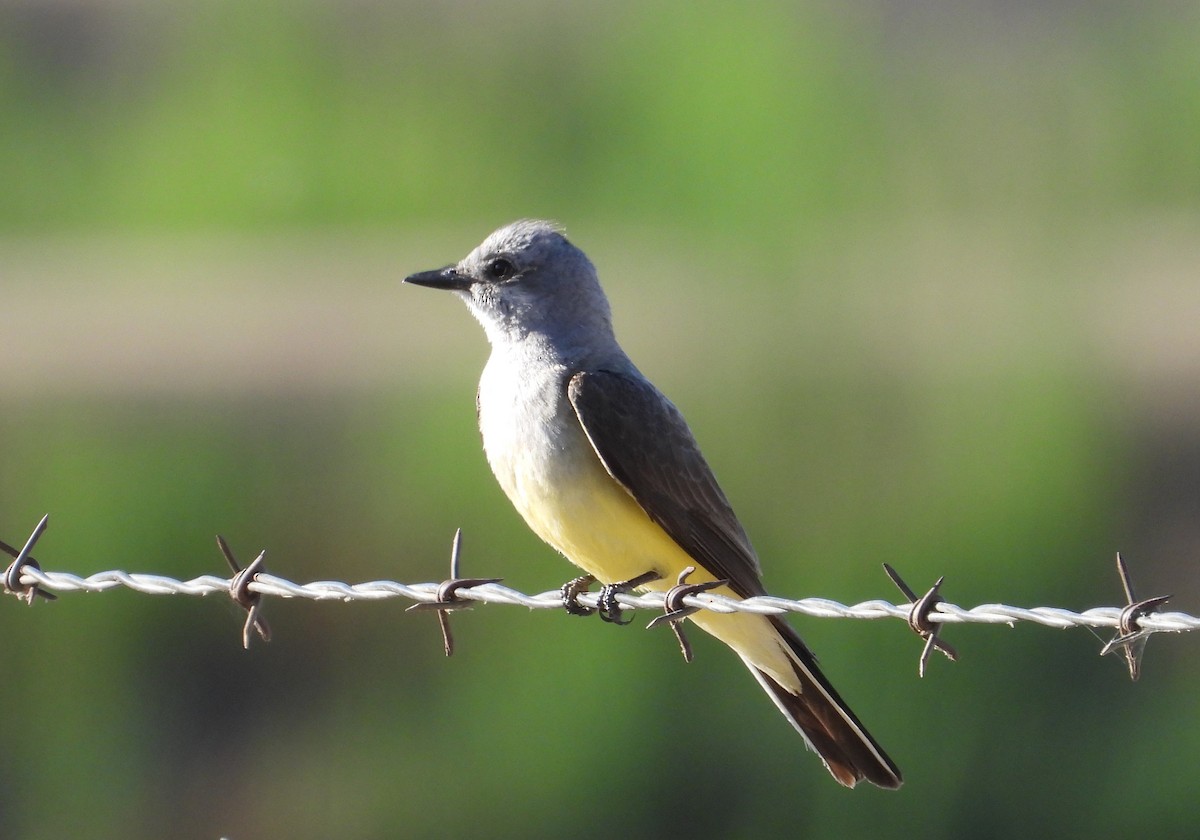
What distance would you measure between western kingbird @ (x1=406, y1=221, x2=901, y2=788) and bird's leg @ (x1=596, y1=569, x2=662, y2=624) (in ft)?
0.17

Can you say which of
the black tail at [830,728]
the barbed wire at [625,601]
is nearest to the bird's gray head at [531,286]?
the barbed wire at [625,601]

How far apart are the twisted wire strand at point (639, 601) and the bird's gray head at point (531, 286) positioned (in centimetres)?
106

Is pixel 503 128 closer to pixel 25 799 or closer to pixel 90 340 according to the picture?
pixel 90 340

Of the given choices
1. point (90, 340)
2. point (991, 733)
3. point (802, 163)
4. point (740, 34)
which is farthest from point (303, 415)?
point (991, 733)

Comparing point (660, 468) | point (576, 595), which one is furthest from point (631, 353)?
point (576, 595)

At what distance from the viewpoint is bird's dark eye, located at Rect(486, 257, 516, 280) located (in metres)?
5.49

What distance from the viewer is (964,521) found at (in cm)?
991

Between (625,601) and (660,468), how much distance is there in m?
0.75

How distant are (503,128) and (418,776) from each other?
9.63 meters

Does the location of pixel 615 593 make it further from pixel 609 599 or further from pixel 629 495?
pixel 629 495

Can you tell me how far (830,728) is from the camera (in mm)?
4680

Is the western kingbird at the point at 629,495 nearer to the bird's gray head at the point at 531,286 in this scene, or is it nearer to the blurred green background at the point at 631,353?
the bird's gray head at the point at 531,286

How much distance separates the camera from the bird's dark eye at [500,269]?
5492 mm

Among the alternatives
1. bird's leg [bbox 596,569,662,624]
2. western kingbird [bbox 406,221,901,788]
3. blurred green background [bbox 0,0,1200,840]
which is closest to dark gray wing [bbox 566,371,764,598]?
western kingbird [bbox 406,221,901,788]
